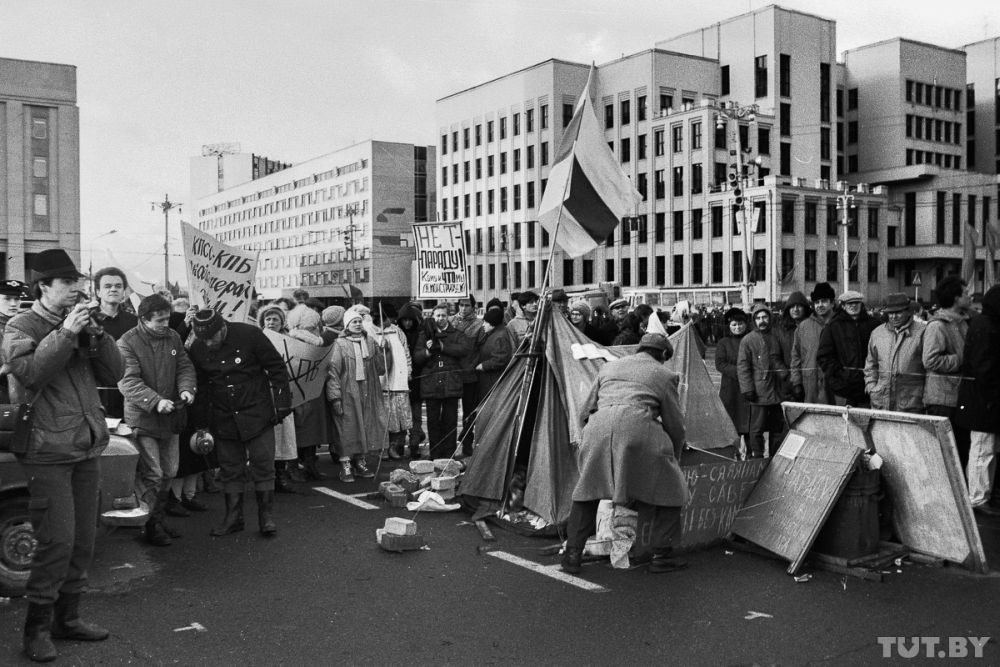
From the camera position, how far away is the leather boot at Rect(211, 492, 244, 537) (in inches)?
323

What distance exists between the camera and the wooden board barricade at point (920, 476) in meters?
6.78

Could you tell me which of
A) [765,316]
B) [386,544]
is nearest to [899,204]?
[765,316]

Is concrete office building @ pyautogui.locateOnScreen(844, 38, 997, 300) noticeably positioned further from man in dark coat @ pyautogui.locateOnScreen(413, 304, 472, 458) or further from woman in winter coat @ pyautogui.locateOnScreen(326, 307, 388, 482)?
woman in winter coat @ pyautogui.locateOnScreen(326, 307, 388, 482)

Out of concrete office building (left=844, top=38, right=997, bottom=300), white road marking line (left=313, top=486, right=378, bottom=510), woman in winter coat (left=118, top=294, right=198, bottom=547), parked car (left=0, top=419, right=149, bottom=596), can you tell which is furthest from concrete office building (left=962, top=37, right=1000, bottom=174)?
parked car (left=0, top=419, right=149, bottom=596)

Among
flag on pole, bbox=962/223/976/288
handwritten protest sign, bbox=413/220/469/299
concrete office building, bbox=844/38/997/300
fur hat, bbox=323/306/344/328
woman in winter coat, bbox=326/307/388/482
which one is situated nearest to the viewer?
woman in winter coat, bbox=326/307/388/482

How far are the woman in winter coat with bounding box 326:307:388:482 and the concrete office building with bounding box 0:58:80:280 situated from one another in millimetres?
73489

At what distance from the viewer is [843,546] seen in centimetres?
697

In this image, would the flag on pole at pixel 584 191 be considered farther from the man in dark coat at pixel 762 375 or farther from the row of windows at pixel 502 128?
the row of windows at pixel 502 128

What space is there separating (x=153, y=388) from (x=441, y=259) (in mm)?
9072

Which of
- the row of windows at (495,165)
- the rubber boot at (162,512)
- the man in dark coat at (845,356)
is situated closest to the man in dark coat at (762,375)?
the man in dark coat at (845,356)

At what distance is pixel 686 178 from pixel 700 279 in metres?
7.71

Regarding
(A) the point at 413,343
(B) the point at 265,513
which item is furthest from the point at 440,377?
(B) the point at 265,513

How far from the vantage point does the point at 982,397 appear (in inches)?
345

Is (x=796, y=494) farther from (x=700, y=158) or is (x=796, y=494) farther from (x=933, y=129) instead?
(x=933, y=129)
